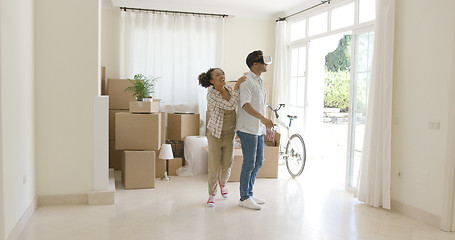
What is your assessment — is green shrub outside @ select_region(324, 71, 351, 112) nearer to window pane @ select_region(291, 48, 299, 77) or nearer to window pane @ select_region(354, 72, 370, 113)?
window pane @ select_region(291, 48, 299, 77)

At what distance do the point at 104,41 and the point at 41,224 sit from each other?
11.3 ft


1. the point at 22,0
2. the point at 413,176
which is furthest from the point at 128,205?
the point at 413,176

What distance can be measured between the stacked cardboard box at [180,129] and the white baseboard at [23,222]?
2311mm

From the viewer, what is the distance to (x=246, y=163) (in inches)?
142

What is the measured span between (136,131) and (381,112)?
2676 millimetres

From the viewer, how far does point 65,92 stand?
3.61m

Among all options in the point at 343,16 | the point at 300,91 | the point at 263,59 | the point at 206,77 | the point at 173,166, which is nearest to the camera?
the point at 263,59

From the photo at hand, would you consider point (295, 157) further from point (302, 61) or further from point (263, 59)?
point (263, 59)

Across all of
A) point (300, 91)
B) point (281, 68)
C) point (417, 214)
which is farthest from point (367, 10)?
point (417, 214)

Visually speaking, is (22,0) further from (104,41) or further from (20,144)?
(104,41)

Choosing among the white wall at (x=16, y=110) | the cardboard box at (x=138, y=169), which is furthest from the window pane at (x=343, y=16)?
the white wall at (x=16, y=110)

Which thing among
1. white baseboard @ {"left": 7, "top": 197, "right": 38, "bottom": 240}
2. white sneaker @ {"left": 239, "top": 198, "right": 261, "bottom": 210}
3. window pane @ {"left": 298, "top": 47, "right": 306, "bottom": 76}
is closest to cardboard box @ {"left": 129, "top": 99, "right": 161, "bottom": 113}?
white baseboard @ {"left": 7, "top": 197, "right": 38, "bottom": 240}

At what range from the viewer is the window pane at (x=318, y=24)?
549cm

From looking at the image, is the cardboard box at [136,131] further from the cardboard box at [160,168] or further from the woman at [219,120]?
the woman at [219,120]
